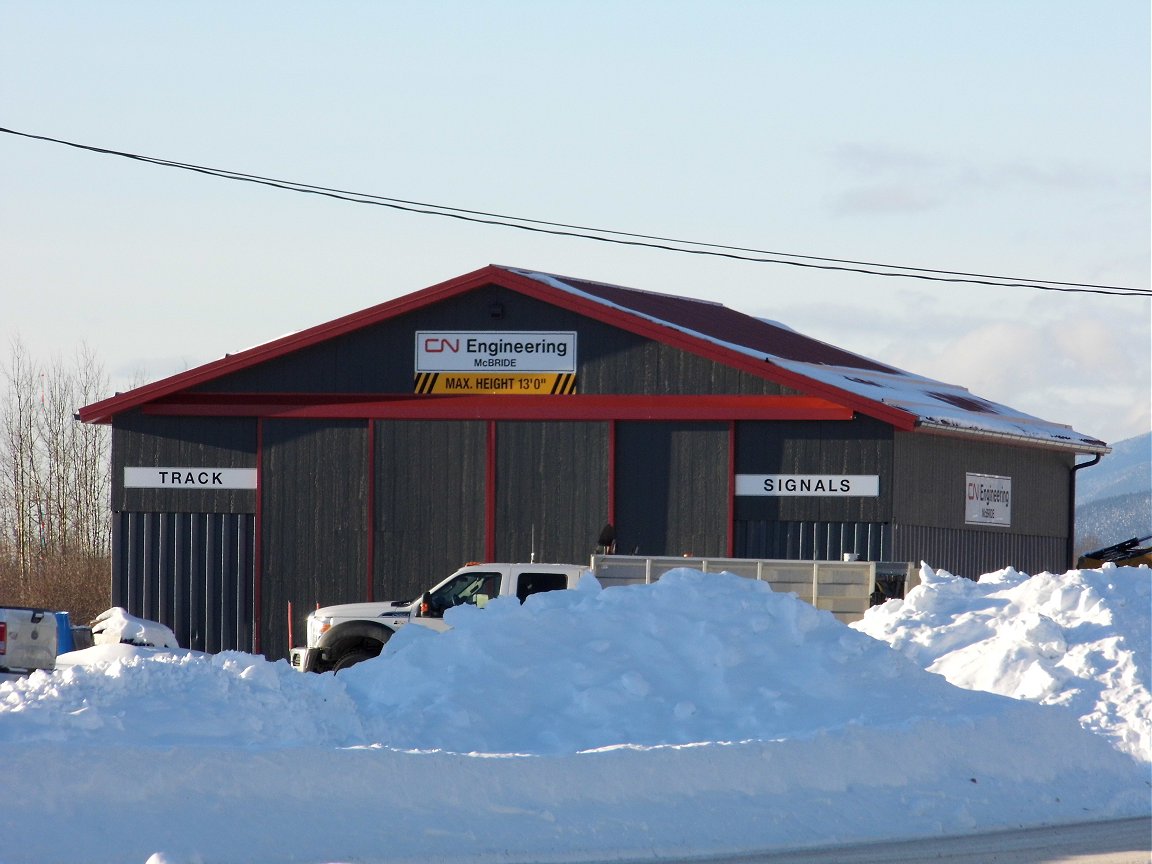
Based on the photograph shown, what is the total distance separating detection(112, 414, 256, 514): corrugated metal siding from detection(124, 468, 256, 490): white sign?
0.22 ft

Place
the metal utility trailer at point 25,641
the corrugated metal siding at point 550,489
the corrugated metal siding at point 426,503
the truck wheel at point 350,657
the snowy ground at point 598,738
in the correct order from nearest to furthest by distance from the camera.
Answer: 1. the snowy ground at point 598,738
2. the metal utility trailer at point 25,641
3. the truck wheel at point 350,657
4. the corrugated metal siding at point 550,489
5. the corrugated metal siding at point 426,503

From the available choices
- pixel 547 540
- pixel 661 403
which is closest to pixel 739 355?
pixel 661 403

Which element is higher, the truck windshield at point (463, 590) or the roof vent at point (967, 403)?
the roof vent at point (967, 403)

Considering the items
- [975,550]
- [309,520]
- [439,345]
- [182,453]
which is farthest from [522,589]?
[975,550]

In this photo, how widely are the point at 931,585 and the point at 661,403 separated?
739 cm

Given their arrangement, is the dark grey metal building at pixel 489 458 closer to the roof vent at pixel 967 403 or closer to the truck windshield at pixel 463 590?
the roof vent at pixel 967 403

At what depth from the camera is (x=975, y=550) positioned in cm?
2766

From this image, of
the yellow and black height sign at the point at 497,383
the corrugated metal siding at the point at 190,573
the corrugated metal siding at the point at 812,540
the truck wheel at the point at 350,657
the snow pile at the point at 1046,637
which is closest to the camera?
the snow pile at the point at 1046,637

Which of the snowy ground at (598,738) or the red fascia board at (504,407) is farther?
the red fascia board at (504,407)

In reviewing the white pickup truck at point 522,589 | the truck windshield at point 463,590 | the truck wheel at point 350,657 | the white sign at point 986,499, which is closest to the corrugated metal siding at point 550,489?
the white pickup truck at point 522,589

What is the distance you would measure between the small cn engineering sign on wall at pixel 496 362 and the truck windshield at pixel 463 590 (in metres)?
6.01

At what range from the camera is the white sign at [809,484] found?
24391 mm

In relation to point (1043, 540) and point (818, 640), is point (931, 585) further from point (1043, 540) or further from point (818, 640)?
point (1043, 540)

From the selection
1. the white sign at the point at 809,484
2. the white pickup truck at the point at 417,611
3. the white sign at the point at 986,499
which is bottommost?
the white pickup truck at the point at 417,611
